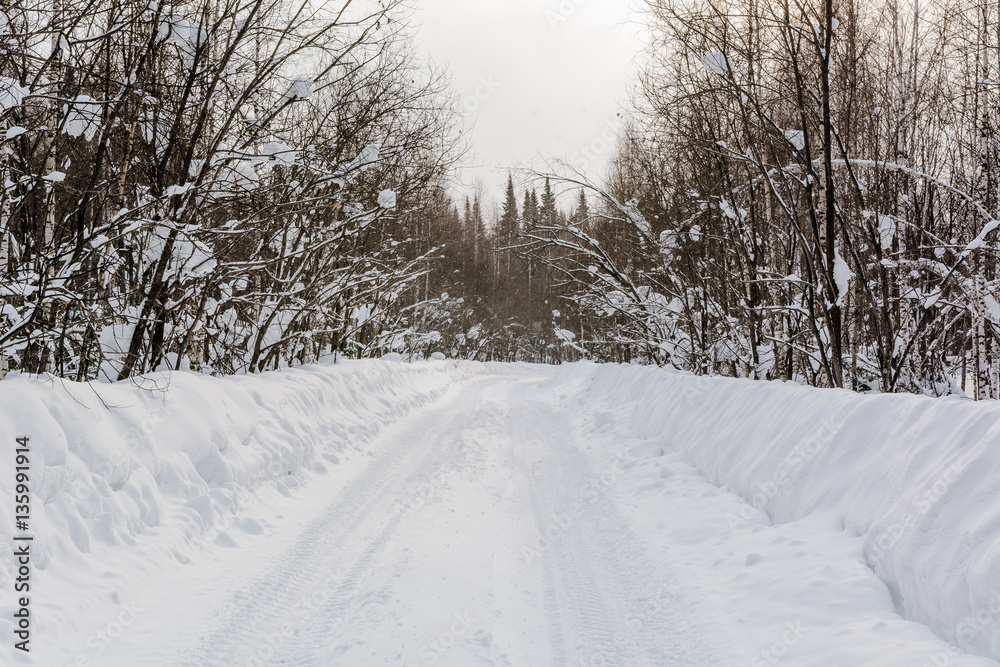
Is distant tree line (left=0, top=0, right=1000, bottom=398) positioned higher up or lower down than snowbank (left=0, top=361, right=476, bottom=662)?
higher up

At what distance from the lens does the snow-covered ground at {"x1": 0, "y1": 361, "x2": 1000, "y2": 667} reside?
8.99 ft

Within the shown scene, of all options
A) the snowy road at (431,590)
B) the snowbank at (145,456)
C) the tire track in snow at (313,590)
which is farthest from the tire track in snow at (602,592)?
the snowbank at (145,456)

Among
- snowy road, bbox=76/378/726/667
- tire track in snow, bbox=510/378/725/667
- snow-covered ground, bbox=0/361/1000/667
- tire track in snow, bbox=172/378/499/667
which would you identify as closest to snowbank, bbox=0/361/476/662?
snow-covered ground, bbox=0/361/1000/667

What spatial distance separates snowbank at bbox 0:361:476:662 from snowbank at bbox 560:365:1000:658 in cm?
411

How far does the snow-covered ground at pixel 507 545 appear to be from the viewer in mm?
2740

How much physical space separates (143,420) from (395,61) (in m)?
6.96

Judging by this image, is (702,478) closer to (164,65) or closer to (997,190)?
(997,190)

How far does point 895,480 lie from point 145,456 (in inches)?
197

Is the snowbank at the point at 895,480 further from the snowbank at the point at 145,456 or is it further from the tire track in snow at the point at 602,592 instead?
the snowbank at the point at 145,456

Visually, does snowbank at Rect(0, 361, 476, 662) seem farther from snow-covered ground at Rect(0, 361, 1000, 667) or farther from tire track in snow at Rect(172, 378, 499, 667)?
tire track in snow at Rect(172, 378, 499, 667)

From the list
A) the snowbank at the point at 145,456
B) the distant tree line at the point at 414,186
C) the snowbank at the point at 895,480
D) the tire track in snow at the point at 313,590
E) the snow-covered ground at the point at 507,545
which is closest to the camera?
the snowbank at the point at 895,480

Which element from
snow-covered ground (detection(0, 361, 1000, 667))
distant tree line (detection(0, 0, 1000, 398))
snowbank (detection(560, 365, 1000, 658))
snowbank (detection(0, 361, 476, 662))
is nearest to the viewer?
snowbank (detection(560, 365, 1000, 658))

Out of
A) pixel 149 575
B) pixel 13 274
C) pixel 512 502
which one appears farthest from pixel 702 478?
pixel 13 274

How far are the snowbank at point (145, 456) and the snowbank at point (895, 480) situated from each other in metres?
4.11
